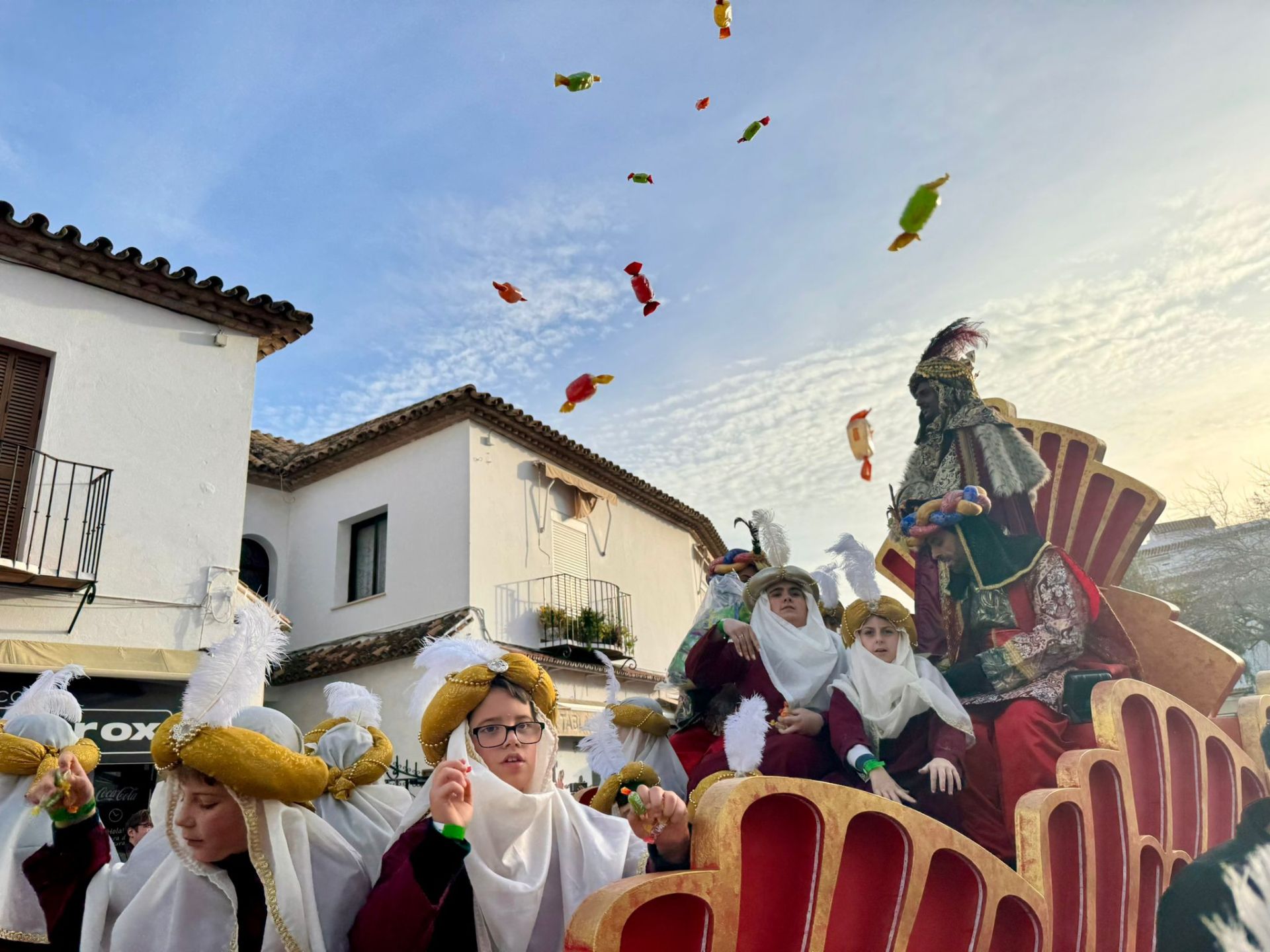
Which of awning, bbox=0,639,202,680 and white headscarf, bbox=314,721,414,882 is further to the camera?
awning, bbox=0,639,202,680

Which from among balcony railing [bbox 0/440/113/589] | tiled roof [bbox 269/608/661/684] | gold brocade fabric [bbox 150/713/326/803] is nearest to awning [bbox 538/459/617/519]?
tiled roof [bbox 269/608/661/684]

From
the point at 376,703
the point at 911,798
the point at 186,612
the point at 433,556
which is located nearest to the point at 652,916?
the point at 911,798

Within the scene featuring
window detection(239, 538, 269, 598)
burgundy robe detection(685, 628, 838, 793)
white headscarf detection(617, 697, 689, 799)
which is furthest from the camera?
window detection(239, 538, 269, 598)

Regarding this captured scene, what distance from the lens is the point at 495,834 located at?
7.38ft

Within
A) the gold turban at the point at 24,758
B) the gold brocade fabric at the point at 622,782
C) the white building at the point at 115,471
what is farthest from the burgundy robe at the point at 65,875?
the white building at the point at 115,471

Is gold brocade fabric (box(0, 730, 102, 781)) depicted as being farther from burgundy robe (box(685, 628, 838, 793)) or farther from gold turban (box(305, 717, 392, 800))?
burgundy robe (box(685, 628, 838, 793))

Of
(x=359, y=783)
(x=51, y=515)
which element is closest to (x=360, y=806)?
(x=359, y=783)

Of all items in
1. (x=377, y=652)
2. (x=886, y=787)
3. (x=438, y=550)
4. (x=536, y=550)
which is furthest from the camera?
(x=536, y=550)

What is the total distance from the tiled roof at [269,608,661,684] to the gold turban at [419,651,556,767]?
8.78 m

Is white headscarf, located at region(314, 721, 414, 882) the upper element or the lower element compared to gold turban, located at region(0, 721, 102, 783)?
lower

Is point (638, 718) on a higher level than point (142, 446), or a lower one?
lower

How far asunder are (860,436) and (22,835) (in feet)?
10.6

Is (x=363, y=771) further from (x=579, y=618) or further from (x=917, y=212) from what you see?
(x=579, y=618)

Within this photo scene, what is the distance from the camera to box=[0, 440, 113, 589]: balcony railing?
7852 millimetres
